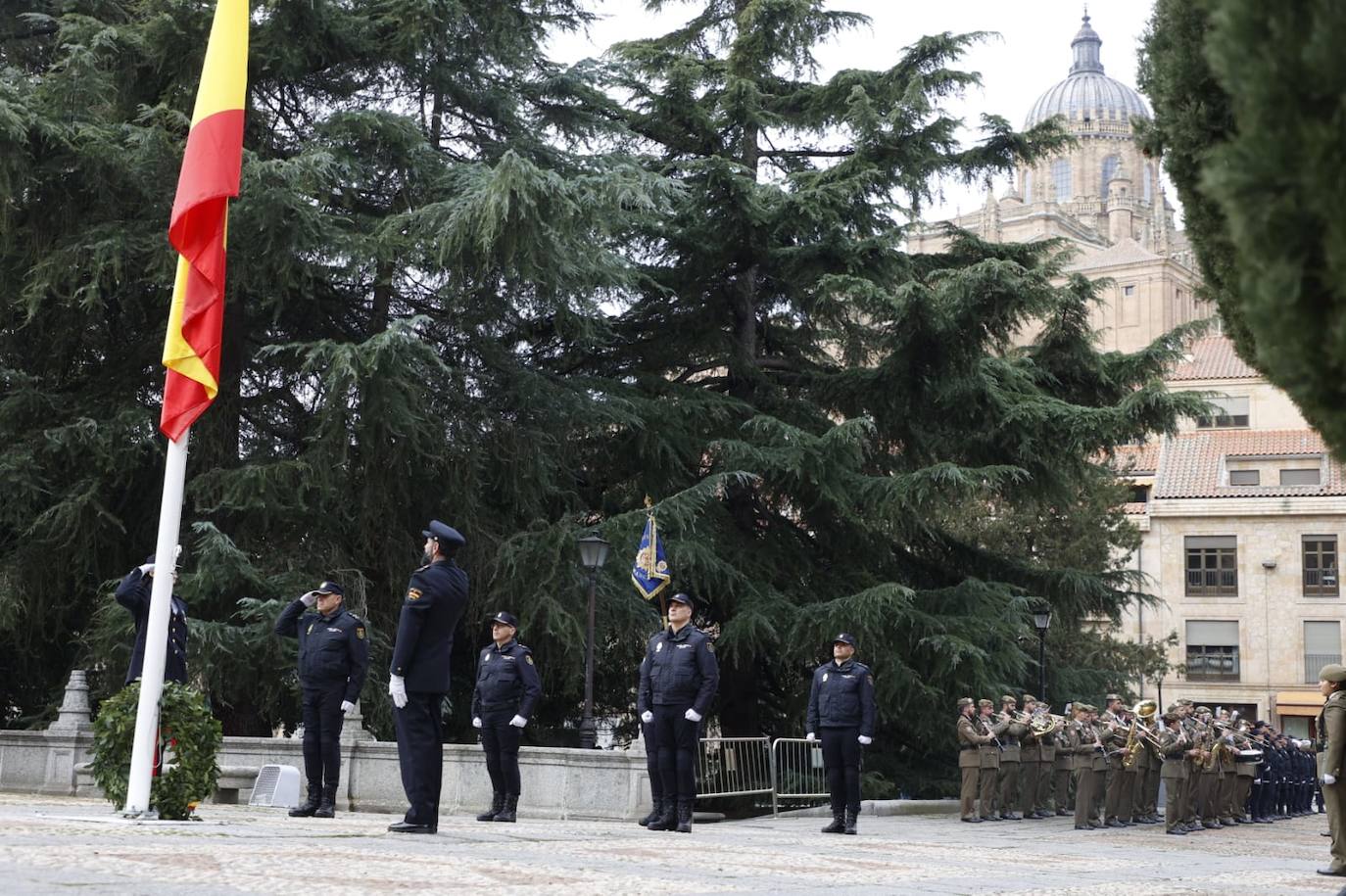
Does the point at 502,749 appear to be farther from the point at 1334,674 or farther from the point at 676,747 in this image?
the point at 1334,674

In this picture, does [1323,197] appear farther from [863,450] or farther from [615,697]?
[615,697]

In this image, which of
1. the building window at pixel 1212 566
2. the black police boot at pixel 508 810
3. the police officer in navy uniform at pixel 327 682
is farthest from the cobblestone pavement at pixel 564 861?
the building window at pixel 1212 566

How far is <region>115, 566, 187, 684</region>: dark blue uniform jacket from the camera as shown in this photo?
11.6 m

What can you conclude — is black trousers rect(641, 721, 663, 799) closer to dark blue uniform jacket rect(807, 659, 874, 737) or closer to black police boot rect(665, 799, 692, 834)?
black police boot rect(665, 799, 692, 834)

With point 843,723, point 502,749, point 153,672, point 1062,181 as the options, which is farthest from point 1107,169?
point 153,672

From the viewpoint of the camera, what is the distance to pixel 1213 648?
56.2m

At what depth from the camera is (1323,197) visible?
148 inches

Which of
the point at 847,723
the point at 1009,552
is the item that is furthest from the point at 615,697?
the point at 1009,552

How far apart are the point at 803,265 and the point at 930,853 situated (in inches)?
550

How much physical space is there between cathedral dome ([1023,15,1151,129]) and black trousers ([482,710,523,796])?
152m

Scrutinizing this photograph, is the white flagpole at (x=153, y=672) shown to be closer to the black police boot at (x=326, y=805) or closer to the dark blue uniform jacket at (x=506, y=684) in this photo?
the black police boot at (x=326, y=805)

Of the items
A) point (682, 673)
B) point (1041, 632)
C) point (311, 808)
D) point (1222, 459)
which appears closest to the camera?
point (311, 808)

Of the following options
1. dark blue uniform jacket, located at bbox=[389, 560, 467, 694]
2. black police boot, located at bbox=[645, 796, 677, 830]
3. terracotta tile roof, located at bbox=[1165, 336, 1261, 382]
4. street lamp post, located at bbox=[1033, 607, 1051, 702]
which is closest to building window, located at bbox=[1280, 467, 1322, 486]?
terracotta tile roof, located at bbox=[1165, 336, 1261, 382]

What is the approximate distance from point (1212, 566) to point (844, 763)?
147 feet
